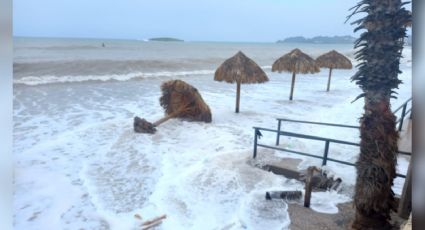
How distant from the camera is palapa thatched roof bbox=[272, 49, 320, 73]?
13656 millimetres

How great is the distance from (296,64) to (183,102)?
6.36 metres

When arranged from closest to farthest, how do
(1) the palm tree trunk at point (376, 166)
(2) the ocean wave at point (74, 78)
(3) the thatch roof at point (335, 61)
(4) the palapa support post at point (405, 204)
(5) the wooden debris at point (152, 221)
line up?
(1) the palm tree trunk at point (376, 166), (4) the palapa support post at point (405, 204), (5) the wooden debris at point (152, 221), (2) the ocean wave at point (74, 78), (3) the thatch roof at point (335, 61)

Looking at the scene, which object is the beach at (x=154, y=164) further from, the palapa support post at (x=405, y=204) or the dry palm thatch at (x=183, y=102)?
the palapa support post at (x=405, y=204)

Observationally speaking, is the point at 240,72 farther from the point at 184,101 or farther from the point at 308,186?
the point at 308,186

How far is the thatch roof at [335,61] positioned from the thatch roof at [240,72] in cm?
810

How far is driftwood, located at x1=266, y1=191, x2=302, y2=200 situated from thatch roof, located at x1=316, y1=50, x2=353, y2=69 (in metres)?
14.4

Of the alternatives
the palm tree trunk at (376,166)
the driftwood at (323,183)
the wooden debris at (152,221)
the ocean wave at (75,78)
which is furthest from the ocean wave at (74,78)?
the palm tree trunk at (376,166)

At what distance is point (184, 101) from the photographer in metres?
9.59

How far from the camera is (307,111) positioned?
1160 centimetres

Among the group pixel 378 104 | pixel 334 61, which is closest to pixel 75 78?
pixel 334 61

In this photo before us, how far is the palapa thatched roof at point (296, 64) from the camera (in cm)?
1366

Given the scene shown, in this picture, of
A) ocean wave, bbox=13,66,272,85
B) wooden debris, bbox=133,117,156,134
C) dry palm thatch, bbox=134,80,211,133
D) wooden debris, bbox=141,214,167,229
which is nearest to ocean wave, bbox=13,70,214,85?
ocean wave, bbox=13,66,272,85

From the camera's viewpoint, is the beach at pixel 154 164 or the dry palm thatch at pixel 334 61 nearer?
the beach at pixel 154 164

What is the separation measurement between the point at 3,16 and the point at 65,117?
10.1m
